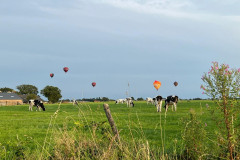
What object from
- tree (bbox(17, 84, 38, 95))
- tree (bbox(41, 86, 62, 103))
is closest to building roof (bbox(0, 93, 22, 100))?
tree (bbox(41, 86, 62, 103))

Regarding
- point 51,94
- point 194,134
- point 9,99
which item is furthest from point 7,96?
point 194,134

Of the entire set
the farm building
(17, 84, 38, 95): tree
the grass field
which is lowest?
the grass field

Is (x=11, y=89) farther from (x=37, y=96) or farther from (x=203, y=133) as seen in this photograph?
(x=203, y=133)

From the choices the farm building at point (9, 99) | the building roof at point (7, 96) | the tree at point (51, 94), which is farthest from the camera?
the tree at point (51, 94)

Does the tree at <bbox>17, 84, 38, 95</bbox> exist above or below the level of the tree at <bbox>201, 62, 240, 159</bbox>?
above

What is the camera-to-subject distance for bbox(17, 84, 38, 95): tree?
159125 mm

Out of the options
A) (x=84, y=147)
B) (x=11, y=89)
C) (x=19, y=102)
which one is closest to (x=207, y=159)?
(x=84, y=147)

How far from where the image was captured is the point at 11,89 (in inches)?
6447

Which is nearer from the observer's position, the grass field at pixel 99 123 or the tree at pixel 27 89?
the grass field at pixel 99 123

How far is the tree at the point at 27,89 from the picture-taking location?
522 ft

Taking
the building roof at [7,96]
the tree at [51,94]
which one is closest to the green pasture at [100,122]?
the building roof at [7,96]

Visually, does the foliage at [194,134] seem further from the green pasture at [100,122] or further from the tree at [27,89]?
the tree at [27,89]

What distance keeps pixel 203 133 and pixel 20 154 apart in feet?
14.5

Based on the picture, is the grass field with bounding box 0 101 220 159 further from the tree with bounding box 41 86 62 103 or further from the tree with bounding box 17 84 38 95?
the tree with bounding box 17 84 38 95
